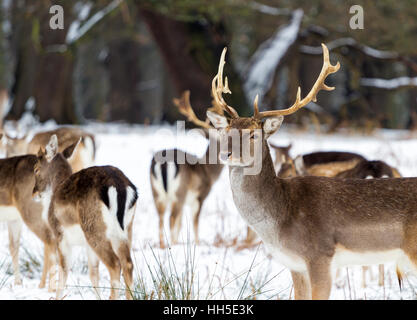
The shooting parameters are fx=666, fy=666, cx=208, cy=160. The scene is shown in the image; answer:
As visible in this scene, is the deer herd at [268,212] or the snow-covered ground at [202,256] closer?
the deer herd at [268,212]

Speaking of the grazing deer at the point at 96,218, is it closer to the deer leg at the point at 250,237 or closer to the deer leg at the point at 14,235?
the deer leg at the point at 14,235

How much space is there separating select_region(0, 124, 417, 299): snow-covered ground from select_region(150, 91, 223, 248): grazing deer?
213mm

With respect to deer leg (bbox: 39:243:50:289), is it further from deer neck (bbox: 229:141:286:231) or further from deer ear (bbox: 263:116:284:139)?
deer ear (bbox: 263:116:284:139)

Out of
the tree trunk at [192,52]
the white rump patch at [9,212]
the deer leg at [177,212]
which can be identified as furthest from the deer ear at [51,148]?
the tree trunk at [192,52]

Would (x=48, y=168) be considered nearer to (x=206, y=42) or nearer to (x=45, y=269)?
(x=45, y=269)

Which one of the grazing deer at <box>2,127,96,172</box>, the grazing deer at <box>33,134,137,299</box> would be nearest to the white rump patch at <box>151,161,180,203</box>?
the grazing deer at <box>2,127,96,172</box>

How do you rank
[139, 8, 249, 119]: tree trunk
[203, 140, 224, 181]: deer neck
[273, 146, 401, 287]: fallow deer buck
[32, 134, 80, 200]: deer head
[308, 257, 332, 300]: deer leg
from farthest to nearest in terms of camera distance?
[139, 8, 249, 119]: tree trunk → [203, 140, 224, 181]: deer neck → [273, 146, 401, 287]: fallow deer buck → [32, 134, 80, 200]: deer head → [308, 257, 332, 300]: deer leg

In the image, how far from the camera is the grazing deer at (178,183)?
6.53 metres

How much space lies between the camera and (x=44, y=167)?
4277 mm

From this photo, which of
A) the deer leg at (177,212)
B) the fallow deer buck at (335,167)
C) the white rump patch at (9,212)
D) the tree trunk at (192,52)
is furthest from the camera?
the tree trunk at (192,52)

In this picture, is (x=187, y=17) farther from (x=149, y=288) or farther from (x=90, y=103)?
(x=90, y=103)

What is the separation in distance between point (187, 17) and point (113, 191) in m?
7.97

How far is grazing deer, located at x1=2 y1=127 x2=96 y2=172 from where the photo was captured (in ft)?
22.2
